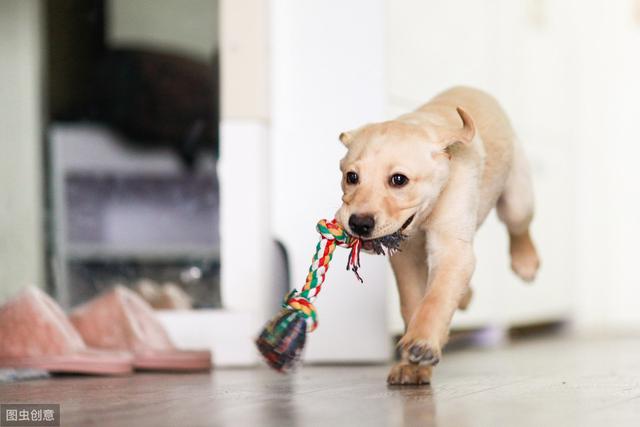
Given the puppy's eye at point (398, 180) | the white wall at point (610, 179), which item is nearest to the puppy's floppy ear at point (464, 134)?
the puppy's eye at point (398, 180)

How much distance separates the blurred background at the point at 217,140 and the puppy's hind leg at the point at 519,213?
38 centimetres

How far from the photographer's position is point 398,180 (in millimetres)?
1684

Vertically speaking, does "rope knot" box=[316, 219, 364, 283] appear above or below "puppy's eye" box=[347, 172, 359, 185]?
below

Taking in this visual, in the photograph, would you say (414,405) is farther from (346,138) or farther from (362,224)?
(346,138)

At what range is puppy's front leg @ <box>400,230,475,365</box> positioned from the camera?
5.31 feet

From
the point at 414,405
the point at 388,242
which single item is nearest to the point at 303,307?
the point at 388,242

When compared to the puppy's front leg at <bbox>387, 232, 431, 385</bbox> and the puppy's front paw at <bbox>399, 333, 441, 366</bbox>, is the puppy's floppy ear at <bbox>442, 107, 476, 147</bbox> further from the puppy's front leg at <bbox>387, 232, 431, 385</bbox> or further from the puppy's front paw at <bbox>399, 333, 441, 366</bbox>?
the puppy's front paw at <bbox>399, 333, 441, 366</bbox>

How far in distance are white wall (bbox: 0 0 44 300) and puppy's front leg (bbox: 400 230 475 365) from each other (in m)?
1.37

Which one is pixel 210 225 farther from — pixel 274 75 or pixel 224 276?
pixel 274 75

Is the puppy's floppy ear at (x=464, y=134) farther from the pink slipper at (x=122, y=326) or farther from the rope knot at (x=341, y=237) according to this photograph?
the pink slipper at (x=122, y=326)

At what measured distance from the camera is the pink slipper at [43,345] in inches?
85.7

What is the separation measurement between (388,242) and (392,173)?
0.10m

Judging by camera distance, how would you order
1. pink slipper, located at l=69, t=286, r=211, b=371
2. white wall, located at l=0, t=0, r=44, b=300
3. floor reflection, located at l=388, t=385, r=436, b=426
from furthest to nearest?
1. white wall, located at l=0, t=0, r=44, b=300
2. pink slipper, located at l=69, t=286, r=211, b=371
3. floor reflection, located at l=388, t=385, r=436, b=426

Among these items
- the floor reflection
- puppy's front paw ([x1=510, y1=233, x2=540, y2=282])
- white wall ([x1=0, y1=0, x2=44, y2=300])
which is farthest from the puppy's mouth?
white wall ([x1=0, y1=0, x2=44, y2=300])
